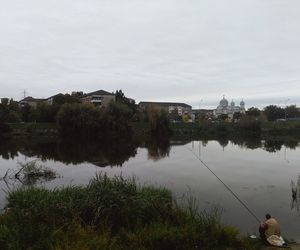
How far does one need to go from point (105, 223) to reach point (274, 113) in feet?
498

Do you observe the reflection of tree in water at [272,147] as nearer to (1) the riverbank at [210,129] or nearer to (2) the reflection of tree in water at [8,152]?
(1) the riverbank at [210,129]

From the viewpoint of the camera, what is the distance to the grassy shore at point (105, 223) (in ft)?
26.7

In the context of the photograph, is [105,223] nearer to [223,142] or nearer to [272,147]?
[272,147]

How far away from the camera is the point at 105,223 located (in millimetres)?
9570

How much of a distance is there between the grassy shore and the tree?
148m

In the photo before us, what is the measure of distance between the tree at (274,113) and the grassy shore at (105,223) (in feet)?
486

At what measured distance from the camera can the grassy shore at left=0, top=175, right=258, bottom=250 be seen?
815 cm

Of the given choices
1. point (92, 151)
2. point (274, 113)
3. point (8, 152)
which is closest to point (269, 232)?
point (92, 151)

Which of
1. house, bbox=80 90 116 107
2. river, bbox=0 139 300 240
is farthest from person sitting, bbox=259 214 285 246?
house, bbox=80 90 116 107

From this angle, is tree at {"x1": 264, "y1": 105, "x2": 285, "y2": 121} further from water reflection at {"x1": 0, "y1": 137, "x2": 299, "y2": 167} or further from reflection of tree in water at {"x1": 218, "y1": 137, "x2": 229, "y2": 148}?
water reflection at {"x1": 0, "y1": 137, "x2": 299, "y2": 167}

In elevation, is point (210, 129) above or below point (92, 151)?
above

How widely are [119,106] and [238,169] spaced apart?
54.0 m

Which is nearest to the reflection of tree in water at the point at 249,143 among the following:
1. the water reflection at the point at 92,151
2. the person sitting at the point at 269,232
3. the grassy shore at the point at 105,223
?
the water reflection at the point at 92,151

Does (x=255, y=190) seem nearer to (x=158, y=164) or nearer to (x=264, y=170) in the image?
(x=264, y=170)
